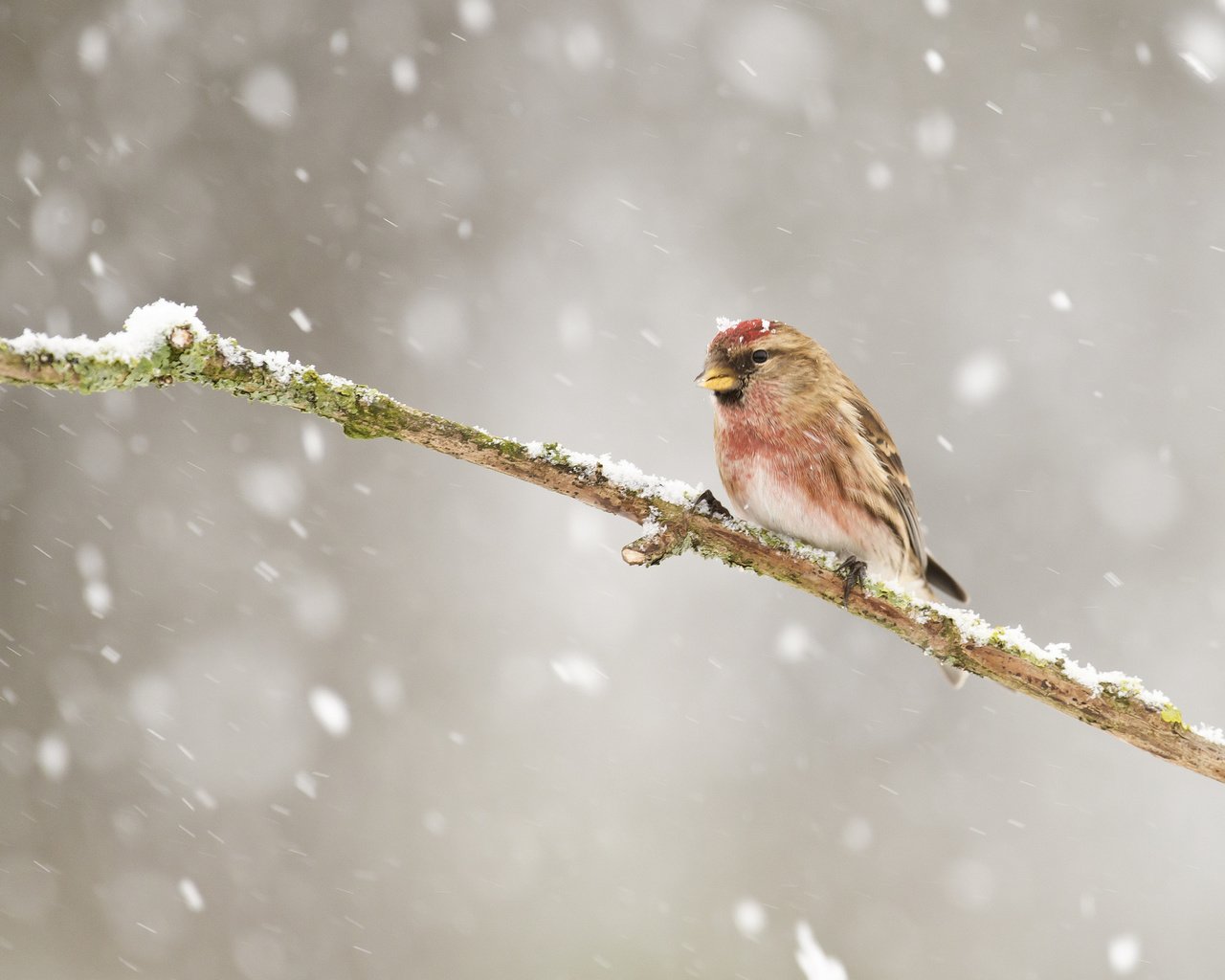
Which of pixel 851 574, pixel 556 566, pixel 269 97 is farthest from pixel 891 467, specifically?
pixel 269 97

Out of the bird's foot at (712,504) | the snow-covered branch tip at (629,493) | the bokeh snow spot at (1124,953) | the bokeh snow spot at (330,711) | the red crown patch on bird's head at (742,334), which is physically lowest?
the snow-covered branch tip at (629,493)

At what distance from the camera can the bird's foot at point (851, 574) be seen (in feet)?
10.5

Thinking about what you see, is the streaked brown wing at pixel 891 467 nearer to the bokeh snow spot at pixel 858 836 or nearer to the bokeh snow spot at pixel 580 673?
the bokeh snow spot at pixel 858 836

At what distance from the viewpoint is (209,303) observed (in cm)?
962

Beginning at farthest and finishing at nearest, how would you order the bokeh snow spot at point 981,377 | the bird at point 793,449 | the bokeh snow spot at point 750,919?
1. the bokeh snow spot at point 981,377
2. the bokeh snow spot at point 750,919
3. the bird at point 793,449

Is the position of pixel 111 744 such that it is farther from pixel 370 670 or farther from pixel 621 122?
pixel 621 122

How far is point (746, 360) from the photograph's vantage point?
392 centimetres

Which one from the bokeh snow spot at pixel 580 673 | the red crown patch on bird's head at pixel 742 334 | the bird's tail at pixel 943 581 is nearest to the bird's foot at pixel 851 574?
the red crown patch on bird's head at pixel 742 334

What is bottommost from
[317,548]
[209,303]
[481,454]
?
[481,454]

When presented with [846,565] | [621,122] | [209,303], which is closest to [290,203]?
[209,303]

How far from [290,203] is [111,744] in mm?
5709

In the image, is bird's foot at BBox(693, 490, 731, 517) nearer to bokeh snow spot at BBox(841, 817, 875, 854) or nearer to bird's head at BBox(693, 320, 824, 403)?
bird's head at BBox(693, 320, 824, 403)

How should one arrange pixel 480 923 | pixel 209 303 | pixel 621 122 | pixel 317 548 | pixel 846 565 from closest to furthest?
pixel 846 565, pixel 209 303, pixel 480 923, pixel 317 548, pixel 621 122

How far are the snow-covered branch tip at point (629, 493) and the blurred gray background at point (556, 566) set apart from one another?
6.75 metres
